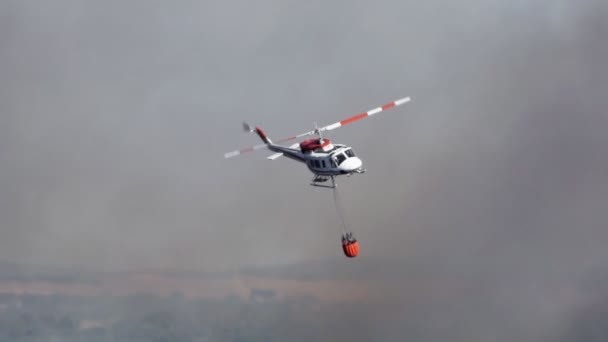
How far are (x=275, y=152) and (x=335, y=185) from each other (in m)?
21.1

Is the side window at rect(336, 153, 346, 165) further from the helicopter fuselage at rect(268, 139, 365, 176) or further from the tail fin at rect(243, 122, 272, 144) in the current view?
the tail fin at rect(243, 122, 272, 144)

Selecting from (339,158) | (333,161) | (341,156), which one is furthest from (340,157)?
(333,161)

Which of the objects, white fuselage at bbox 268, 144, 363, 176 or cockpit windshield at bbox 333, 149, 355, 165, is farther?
cockpit windshield at bbox 333, 149, 355, 165

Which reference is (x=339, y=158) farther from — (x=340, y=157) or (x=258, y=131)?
(x=258, y=131)

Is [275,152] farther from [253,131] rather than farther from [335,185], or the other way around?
[335,185]

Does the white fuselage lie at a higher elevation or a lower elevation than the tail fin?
lower

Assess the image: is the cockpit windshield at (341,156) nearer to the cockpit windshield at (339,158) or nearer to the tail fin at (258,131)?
the cockpit windshield at (339,158)

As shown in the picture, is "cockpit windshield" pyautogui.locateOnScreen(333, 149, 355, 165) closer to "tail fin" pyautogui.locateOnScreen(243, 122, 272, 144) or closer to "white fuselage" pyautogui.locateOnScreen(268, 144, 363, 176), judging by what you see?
"white fuselage" pyautogui.locateOnScreen(268, 144, 363, 176)

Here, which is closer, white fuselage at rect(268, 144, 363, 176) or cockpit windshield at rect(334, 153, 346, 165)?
white fuselage at rect(268, 144, 363, 176)

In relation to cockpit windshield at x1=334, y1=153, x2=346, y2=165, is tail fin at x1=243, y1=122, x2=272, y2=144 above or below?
above

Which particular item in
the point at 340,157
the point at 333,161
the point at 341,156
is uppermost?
the point at 341,156

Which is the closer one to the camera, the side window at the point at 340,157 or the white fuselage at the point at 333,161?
the white fuselage at the point at 333,161

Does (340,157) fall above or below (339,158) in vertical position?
above

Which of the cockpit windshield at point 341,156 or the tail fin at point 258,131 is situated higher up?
the tail fin at point 258,131
